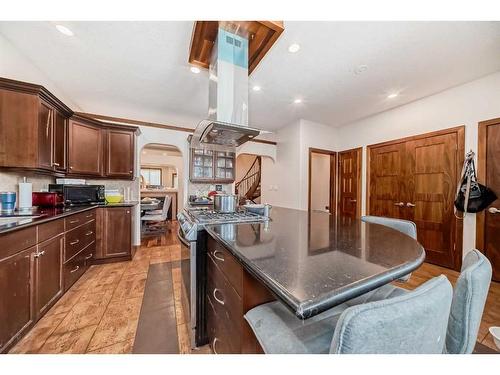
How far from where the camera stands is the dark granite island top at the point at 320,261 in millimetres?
490

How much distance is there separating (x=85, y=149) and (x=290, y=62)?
3.18 meters

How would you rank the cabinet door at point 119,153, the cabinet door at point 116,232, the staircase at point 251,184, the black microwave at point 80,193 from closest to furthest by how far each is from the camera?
1. the black microwave at point 80,193
2. the cabinet door at point 116,232
3. the cabinet door at point 119,153
4. the staircase at point 251,184

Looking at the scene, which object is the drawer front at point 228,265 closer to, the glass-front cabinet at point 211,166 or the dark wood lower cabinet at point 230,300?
the dark wood lower cabinet at point 230,300

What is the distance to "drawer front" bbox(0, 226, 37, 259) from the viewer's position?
1251 mm

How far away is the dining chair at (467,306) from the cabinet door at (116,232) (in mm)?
3499

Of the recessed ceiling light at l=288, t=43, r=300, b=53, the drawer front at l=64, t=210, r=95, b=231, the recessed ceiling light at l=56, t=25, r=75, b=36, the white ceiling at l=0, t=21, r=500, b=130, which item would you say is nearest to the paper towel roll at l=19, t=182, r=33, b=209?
the drawer front at l=64, t=210, r=95, b=231

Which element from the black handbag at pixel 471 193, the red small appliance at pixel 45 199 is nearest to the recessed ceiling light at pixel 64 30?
the red small appliance at pixel 45 199

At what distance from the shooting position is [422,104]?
3.08 metres

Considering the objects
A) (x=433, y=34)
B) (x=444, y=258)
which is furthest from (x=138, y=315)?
(x=444, y=258)

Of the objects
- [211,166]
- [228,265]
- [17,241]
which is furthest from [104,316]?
[211,166]

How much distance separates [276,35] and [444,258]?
379cm

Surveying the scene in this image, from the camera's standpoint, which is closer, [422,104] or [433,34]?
[433,34]
